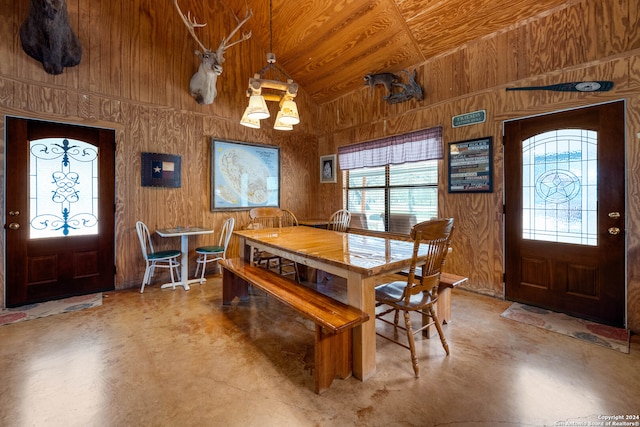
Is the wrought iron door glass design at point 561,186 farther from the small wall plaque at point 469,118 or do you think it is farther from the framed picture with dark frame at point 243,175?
the framed picture with dark frame at point 243,175

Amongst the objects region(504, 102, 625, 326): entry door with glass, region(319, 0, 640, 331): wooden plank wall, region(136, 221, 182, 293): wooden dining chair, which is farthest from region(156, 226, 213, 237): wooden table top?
region(504, 102, 625, 326): entry door with glass

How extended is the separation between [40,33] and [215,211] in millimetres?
2688

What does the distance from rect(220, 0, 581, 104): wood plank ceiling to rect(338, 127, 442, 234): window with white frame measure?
3.49 ft

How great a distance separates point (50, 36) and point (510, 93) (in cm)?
493

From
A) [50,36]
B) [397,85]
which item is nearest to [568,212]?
[397,85]

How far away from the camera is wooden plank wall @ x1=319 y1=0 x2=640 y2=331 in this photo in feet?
8.25

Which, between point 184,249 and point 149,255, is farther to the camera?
point 184,249

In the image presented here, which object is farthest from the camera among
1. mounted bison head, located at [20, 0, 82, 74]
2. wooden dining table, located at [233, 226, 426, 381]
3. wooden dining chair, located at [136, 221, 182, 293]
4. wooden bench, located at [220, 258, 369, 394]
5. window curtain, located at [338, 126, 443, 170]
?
window curtain, located at [338, 126, 443, 170]

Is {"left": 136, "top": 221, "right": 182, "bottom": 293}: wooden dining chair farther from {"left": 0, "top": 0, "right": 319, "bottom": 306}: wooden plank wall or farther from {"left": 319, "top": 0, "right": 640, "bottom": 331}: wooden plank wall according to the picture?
{"left": 319, "top": 0, "right": 640, "bottom": 331}: wooden plank wall

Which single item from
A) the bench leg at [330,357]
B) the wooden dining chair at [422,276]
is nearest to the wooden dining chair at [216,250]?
the bench leg at [330,357]

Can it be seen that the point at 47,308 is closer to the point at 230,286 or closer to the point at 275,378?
the point at 230,286

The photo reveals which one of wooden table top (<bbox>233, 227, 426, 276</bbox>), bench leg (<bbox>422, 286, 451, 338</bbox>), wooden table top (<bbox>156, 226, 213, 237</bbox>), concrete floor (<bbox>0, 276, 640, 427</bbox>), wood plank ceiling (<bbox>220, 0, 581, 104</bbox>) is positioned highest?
wood plank ceiling (<bbox>220, 0, 581, 104</bbox>)

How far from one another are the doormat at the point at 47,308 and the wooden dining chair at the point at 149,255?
1.74ft

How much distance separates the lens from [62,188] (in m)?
3.40
